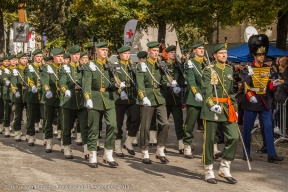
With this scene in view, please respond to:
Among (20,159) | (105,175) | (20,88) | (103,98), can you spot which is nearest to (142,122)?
(103,98)

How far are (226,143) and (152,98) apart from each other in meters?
2.33

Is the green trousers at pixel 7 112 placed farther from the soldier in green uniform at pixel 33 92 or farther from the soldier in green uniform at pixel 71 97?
the soldier in green uniform at pixel 71 97

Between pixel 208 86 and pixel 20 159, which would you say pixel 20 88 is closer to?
pixel 20 159

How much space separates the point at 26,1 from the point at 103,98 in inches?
744

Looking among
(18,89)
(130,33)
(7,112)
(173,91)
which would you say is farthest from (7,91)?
(173,91)

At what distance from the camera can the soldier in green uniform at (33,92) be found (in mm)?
14180

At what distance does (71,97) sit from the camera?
12273 millimetres

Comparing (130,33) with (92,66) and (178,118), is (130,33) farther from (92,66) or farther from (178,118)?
(92,66)

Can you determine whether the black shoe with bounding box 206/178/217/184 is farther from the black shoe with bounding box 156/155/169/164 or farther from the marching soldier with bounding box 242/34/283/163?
the marching soldier with bounding box 242/34/283/163

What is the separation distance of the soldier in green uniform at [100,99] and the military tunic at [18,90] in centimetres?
422

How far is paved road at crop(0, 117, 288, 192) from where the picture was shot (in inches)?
370

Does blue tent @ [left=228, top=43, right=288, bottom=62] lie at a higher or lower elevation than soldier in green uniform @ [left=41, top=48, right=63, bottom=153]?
higher

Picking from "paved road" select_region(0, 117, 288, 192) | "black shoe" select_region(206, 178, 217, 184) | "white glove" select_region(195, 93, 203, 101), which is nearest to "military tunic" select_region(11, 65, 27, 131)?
"paved road" select_region(0, 117, 288, 192)

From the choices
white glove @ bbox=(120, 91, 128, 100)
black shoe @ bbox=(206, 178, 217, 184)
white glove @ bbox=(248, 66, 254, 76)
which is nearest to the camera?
black shoe @ bbox=(206, 178, 217, 184)
